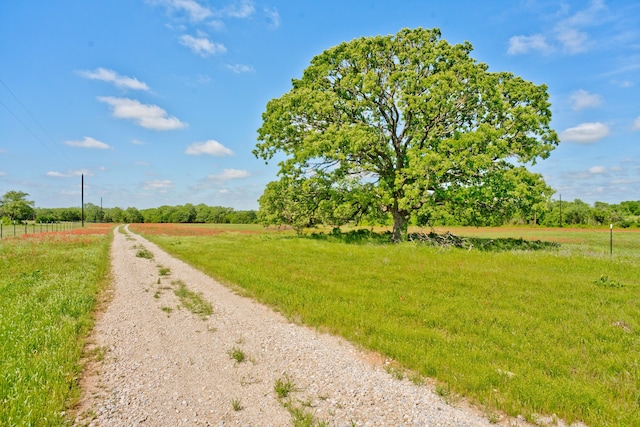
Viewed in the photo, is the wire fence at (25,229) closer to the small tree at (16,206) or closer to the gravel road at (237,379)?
the small tree at (16,206)

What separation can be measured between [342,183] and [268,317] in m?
17.3

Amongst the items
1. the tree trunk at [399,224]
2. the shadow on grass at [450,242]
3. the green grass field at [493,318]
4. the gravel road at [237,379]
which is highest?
the tree trunk at [399,224]

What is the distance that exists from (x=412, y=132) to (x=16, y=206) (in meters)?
124

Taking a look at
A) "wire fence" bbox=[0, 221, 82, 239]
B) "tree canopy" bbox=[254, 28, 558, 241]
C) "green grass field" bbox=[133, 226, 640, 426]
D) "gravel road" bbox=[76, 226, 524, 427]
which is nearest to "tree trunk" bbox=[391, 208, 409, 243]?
"tree canopy" bbox=[254, 28, 558, 241]

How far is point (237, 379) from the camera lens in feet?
17.0

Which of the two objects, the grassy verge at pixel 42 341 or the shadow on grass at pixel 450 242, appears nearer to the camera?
the grassy verge at pixel 42 341

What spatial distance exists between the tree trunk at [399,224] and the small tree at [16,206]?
382ft

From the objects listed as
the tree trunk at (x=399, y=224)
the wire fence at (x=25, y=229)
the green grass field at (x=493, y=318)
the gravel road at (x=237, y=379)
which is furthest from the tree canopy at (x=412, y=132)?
the wire fence at (x=25, y=229)

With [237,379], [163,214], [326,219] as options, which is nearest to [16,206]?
[163,214]

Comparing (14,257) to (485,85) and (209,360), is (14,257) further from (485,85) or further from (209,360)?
(485,85)

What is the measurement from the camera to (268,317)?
8352 millimetres

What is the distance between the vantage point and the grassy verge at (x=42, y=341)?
4250 mm

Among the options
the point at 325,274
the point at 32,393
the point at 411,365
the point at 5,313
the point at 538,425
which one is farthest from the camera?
the point at 325,274

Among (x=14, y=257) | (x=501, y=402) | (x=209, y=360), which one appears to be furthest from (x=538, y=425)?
(x=14, y=257)
